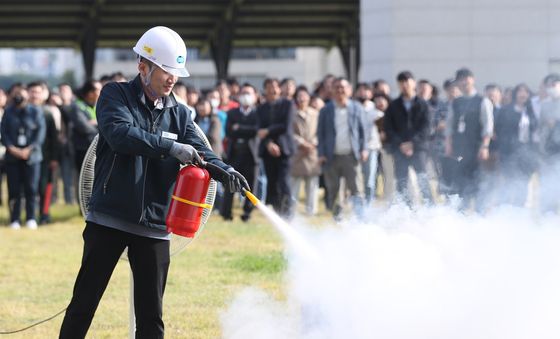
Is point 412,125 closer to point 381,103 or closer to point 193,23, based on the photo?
point 381,103

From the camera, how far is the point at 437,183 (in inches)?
591

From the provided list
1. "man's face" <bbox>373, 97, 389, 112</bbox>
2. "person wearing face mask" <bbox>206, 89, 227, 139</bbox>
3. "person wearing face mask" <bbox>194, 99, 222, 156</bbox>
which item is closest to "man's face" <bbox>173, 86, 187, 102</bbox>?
"person wearing face mask" <bbox>194, 99, 222, 156</bbox>

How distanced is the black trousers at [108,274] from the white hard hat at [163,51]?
0.94m

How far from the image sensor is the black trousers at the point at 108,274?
6039 mm

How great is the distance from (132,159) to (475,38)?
1999 cm

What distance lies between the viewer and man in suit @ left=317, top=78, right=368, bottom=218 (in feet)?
48.5

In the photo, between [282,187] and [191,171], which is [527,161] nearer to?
[282,187]

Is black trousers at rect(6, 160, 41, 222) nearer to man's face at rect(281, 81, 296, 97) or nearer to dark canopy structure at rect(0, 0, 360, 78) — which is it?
man's face at rect(281, 81, 296, 97)

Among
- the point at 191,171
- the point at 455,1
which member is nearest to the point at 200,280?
the point at 191,171

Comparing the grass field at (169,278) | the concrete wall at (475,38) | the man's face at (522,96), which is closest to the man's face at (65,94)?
the grass field at (169,278)

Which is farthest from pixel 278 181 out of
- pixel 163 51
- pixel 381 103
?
pixel 163 51

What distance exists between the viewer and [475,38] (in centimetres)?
2505

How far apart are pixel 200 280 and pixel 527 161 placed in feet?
22.3

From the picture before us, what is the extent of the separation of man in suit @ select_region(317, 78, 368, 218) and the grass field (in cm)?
123
